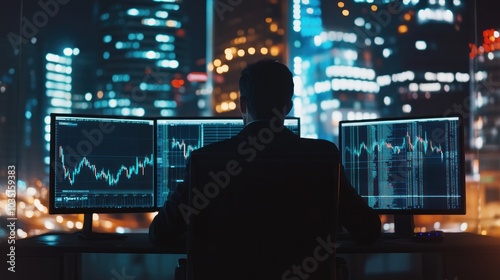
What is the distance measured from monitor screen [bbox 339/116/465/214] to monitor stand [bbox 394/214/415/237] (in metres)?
0.08

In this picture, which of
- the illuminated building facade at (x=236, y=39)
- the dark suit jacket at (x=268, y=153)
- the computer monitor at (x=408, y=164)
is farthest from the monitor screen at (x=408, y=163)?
the illuminated building facade at (x=236, y=39)

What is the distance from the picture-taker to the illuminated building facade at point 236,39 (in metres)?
3.99

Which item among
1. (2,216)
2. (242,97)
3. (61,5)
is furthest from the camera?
(61,5)

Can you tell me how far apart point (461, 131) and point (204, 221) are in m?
1.54

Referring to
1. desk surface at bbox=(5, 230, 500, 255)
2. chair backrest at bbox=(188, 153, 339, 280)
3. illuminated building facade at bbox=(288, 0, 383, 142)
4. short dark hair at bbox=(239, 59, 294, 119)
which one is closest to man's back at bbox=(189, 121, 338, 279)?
chair backrest at bbox=(188, 153, 339, 280)

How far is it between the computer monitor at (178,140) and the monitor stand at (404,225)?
0.93 metres

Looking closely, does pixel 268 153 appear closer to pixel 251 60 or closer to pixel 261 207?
pixel 261 207

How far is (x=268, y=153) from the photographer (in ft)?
4.87

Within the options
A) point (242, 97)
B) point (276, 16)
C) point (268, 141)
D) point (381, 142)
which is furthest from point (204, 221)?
point (276, 16)

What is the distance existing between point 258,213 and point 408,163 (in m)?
1.33

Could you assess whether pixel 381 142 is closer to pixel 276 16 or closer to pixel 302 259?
pixel 302 259

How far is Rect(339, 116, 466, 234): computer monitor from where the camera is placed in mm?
2518

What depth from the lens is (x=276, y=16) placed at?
404cm

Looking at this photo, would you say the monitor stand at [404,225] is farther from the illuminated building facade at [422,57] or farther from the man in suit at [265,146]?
the illuminated building facade at [422,57]
